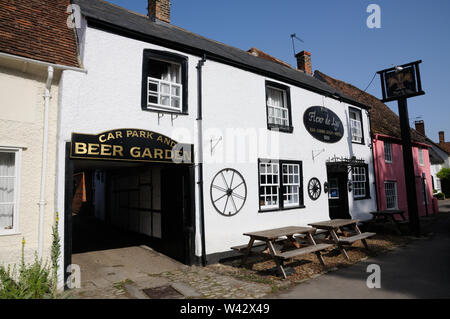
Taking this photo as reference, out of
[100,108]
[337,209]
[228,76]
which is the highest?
[228,76]

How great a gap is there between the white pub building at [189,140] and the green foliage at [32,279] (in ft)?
1.46

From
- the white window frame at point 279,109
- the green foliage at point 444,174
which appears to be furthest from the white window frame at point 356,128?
the green foliage at point 444,174

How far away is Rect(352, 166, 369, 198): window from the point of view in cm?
1261

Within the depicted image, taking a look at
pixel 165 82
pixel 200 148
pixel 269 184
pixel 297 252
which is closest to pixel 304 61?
pixel 269 184

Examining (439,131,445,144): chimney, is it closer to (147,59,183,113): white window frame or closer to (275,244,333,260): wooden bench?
(275,244,333,260): wooden bench

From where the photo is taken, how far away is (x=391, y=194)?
15109 millimetres

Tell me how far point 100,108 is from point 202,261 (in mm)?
4426

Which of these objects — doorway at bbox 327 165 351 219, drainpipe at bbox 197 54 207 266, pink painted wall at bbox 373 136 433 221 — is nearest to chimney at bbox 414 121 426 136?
pink painted wall at bbox 373 136 433 221

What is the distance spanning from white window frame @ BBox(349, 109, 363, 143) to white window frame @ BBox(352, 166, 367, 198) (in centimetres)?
138

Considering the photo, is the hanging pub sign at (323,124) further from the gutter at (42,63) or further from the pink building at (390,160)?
the gutter at (42,63)

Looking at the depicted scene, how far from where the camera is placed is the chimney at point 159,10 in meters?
9.91
